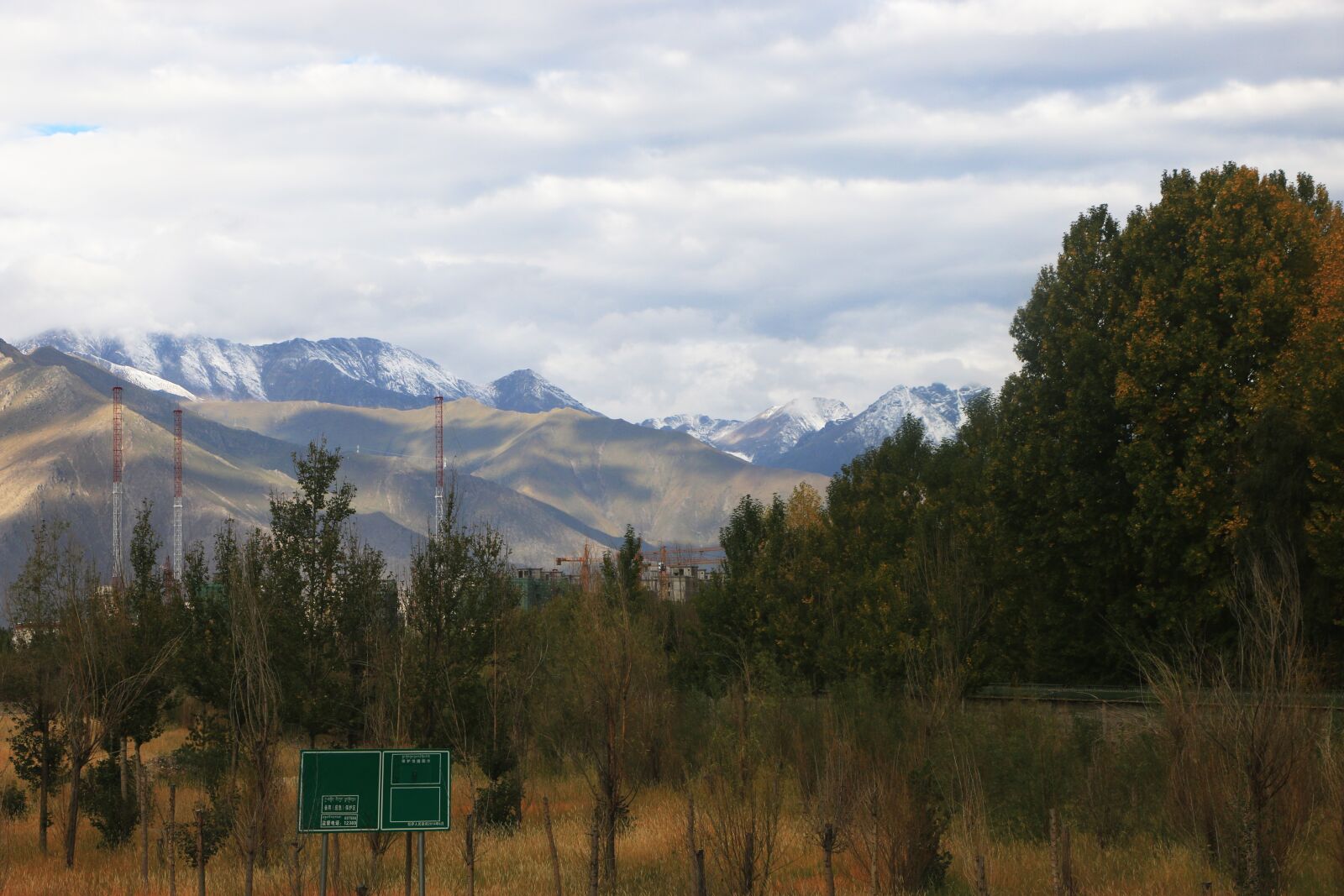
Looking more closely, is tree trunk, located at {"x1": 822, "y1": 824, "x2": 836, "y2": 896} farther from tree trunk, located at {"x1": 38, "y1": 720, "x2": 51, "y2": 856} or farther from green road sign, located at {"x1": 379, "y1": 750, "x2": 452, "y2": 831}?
tree trunk, located at {"x1": 38, "y1": 720, "x2": 51, "y2": 856}

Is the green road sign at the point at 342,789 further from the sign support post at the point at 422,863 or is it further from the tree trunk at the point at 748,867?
the tree trunk at the point at 748,867

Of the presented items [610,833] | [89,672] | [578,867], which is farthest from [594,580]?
[610,833]

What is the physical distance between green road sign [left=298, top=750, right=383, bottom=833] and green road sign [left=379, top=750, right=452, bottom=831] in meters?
0.12

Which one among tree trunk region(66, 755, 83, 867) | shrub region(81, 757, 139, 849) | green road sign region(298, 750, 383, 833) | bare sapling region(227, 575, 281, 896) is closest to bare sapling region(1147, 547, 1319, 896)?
green road sign region(298, 750, 383, 833)

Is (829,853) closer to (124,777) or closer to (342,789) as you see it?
(342,789)

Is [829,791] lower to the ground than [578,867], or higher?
higher

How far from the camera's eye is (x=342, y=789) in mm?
15320

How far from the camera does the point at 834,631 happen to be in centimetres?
4584

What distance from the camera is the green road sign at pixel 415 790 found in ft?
50.5

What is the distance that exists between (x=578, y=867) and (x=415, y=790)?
1166 cm

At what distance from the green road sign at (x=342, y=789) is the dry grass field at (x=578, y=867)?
4.86m

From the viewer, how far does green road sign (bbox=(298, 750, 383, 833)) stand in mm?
15281

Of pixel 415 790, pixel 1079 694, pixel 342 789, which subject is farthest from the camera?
pixel 1079 694

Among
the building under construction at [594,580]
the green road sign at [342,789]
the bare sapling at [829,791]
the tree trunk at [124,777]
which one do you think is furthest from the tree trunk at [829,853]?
the tree trunk at [124,777]
